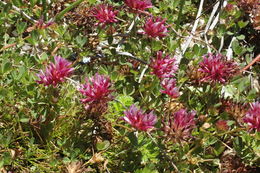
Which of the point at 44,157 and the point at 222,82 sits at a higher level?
the point at 222,82

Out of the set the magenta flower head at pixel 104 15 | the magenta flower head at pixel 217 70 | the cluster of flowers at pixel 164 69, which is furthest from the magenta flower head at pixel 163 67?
the magenta flower head at pixel 104 15

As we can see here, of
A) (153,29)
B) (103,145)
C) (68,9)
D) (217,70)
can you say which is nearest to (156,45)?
(153,29)

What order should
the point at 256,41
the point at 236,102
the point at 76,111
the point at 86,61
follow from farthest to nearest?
the point at 256,41, the point at 86,61, the point at 236,102, the point at 76,111

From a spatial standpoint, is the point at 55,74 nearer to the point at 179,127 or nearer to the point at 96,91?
the point at 96,91

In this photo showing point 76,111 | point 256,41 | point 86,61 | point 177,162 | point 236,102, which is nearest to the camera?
point 177,162

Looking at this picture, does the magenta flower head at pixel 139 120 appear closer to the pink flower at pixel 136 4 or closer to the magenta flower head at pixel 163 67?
the magenta flower head at pixel 163 67

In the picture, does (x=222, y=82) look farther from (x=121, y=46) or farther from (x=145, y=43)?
(x=121, y=46)

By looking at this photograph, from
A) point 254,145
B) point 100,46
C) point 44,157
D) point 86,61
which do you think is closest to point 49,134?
point 44,157

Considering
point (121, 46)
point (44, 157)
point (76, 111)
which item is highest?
point (121, 46)
